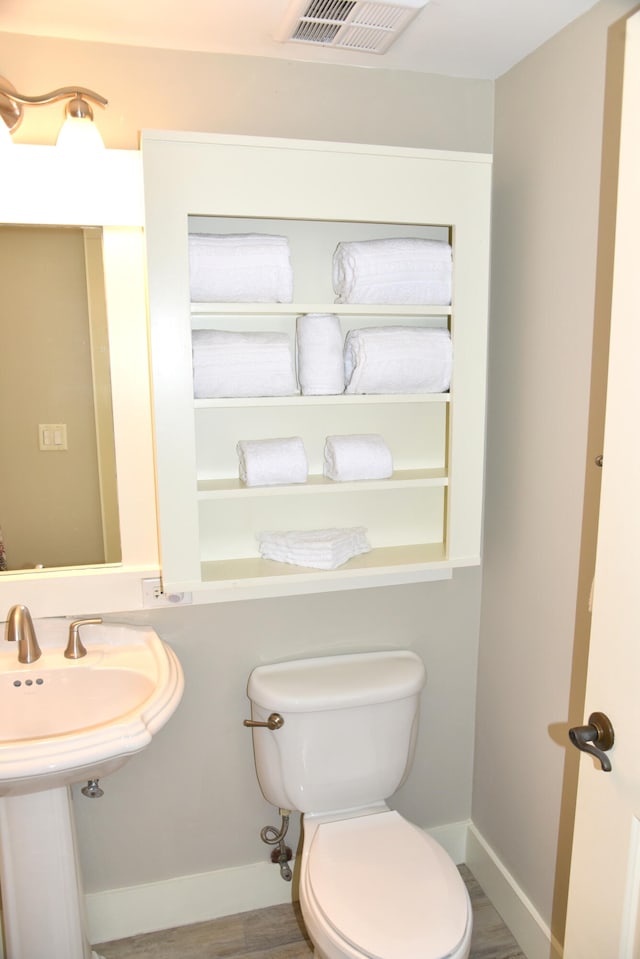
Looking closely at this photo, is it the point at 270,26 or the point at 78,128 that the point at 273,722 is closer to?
the point at 78,128

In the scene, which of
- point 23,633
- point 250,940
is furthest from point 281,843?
point 23,633

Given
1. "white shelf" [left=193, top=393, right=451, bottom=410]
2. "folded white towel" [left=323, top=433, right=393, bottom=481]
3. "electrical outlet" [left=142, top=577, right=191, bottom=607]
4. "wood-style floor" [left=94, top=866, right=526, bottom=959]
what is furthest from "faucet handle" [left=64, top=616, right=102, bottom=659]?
"wood-style floor" [left=94, top=866, right=526, bottom=959]

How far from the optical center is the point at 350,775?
1.77 meters

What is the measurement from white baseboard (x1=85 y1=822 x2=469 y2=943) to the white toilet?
1.14ft

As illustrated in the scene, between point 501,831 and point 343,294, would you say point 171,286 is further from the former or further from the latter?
point 501,831

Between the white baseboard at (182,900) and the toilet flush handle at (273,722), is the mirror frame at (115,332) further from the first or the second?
the white baseboard at (182,900)

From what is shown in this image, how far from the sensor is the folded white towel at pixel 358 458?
5.45 ft

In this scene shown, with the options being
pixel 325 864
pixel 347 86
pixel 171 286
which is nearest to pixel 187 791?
pixel 325 864

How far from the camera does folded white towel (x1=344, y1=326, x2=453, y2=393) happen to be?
5.26 ft

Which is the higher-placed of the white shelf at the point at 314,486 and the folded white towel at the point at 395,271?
the folded white towel at the point at 395,271

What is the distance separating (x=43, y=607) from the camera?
1649 millimetres

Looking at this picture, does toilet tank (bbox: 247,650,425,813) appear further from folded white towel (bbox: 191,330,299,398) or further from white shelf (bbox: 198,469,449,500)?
folded white towel (bbox: 191,330,299,398)

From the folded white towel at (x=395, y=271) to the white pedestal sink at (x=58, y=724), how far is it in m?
1.00

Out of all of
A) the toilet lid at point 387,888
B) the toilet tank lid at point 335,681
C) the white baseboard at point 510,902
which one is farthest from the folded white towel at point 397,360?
the white baseboard at point 510,902
